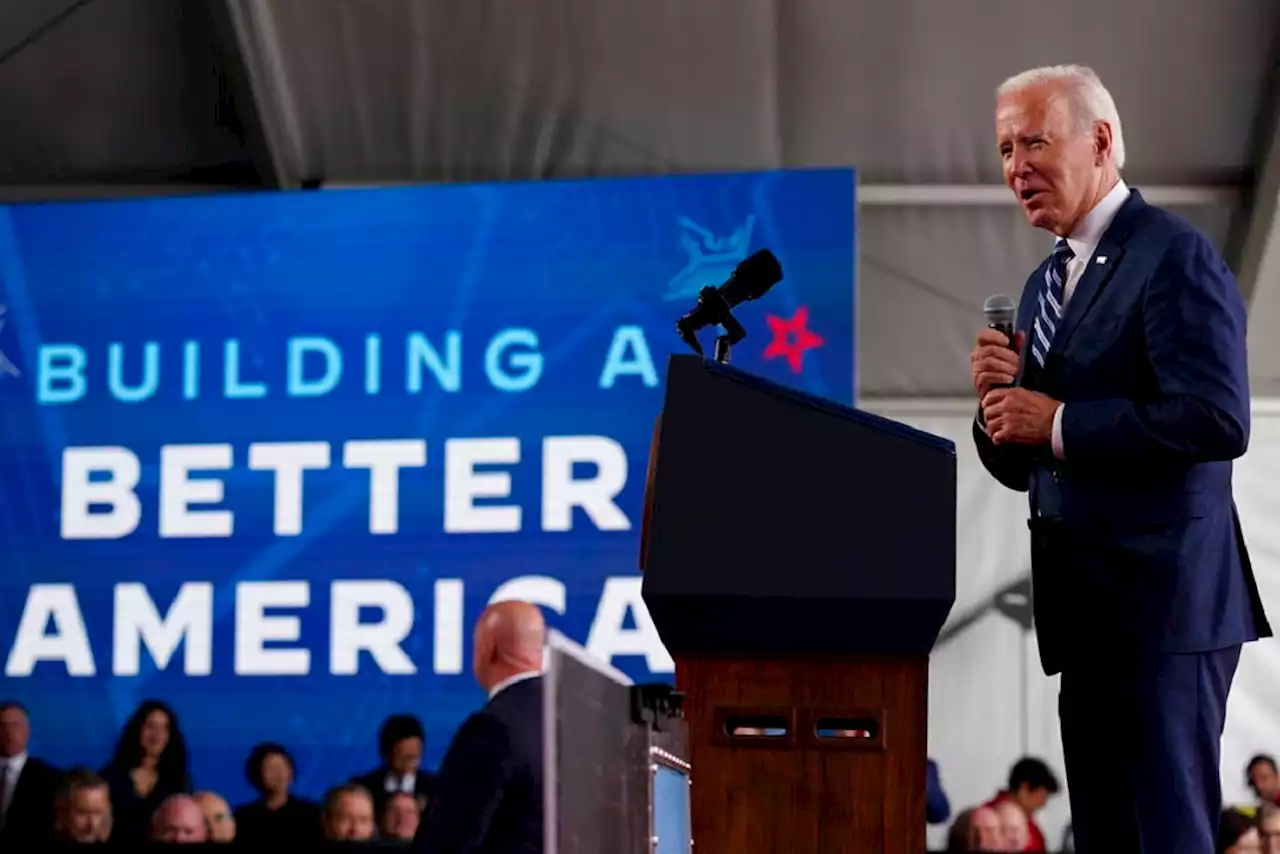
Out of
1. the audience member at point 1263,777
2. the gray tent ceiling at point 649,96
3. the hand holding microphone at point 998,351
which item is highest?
the gray tent ceiling at point 649,96

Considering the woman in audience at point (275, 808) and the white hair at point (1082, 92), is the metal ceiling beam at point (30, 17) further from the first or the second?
the white hair at point (1082, 92)

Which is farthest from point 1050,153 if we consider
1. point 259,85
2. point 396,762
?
point 259,85

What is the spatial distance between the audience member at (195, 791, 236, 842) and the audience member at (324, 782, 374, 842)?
0.30 m

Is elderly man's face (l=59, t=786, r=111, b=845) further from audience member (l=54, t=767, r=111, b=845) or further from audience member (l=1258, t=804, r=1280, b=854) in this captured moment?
audience member (l=1258, t=804, r=1280, b=854)

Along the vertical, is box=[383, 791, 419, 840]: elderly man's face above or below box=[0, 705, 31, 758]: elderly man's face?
below

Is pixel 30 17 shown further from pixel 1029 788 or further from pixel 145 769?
pixel 1029 788

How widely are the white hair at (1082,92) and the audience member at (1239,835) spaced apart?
4216 millimetres

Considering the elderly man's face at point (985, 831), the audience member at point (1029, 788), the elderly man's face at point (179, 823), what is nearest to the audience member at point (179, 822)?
the elderly man's face at point (179, 823)

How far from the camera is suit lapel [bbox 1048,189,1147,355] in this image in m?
1.75

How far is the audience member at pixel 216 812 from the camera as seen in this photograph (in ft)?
15.9

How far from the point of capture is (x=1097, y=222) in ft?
5.89

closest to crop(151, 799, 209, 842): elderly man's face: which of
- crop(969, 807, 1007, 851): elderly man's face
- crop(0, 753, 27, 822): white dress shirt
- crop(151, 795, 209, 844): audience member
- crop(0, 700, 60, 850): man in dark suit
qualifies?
crop(151, 795, 209, 844): audience member

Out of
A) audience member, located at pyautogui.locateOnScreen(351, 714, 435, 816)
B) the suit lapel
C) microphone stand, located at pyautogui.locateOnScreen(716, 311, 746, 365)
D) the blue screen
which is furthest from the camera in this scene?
audience member, located at pyautogui.locateOnScreen(351, 714, 435, 816)

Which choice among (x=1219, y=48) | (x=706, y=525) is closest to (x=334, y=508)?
(x=1219, y=48)
